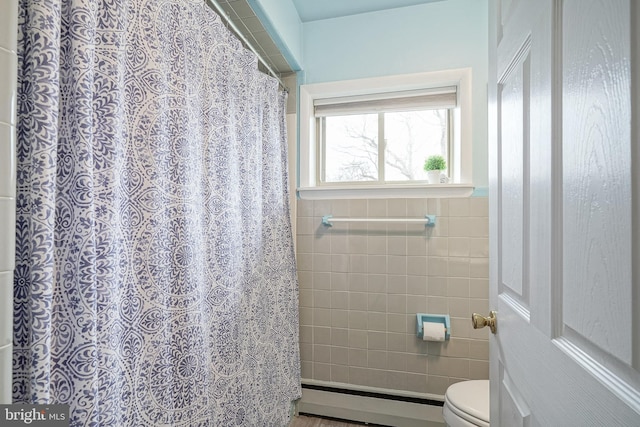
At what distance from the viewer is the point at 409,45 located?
6.02 ft

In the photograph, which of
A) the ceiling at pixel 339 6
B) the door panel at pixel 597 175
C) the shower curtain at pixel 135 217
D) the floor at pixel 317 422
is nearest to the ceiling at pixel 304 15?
the ceiling at pixel 339 6

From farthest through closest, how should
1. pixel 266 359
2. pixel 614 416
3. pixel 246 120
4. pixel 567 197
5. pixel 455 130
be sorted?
pixel 455 130 < pixel 266 359 < pixel 246 120 < pixel 567 197 < pixel 614 416

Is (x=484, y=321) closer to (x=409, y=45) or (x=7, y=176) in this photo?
(x=7, y=176)

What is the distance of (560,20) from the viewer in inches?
19.2

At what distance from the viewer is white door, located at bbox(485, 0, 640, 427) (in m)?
0.34

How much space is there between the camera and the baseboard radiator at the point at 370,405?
1750 mm

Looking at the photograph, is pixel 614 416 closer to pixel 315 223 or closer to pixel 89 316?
pixel 89 316

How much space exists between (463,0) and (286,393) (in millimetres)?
2466

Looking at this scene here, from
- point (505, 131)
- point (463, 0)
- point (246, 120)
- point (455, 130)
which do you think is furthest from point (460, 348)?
point (463, 0)

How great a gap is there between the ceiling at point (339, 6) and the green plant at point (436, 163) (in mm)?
924

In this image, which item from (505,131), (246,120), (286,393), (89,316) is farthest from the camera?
(286,393)

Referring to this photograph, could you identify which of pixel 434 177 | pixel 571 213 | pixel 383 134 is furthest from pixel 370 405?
pixel 571 213

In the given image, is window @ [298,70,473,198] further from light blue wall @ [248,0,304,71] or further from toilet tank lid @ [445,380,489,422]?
toilet tank lid @ [445,380,489,422]

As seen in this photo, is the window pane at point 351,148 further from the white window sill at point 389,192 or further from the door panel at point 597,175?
the door panel at point 597,175
